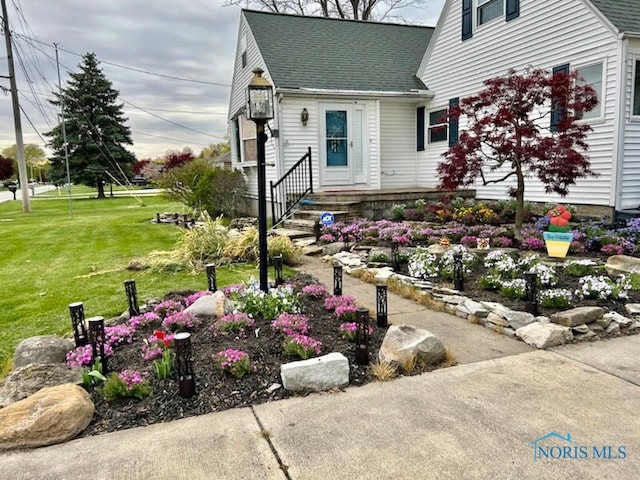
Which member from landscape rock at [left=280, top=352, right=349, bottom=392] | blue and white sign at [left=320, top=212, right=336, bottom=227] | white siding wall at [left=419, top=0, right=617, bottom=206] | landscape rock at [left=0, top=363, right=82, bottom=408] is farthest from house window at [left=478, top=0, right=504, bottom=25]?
landscape rock at [left=0, top=363, right=82, bottom=408]

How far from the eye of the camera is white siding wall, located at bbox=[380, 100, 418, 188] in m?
11.4

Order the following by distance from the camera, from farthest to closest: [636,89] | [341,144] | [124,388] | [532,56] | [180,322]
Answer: [341,144], [532,56], [636,89], [180,322], [124,388]

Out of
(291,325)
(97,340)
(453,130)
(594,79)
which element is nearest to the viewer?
(97,340)

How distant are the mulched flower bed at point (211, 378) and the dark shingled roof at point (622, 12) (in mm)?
7030

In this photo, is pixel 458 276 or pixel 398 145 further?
pixel 398 145

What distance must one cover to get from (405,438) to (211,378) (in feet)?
4.11

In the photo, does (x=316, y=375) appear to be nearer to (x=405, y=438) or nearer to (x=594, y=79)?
(x=405, y=438)

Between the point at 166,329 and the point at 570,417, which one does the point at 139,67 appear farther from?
the point at 570,417

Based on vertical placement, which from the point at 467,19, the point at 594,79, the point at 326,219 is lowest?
the point at 326,219

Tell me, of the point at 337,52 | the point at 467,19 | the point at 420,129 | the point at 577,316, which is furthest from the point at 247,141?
the point at 577,316

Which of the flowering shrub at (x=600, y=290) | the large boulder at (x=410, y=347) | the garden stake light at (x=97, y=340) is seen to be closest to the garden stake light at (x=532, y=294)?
the flowering shrub at (x=600, y=290)

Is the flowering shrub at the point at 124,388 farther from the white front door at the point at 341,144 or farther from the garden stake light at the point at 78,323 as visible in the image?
the white front door at the point at 341,144

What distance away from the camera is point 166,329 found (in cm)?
353

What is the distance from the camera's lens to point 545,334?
10.9ft
